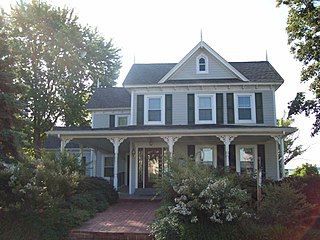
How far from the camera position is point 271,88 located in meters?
17.1

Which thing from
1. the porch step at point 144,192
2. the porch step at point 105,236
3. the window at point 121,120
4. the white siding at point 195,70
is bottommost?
the porch step at point 105,236

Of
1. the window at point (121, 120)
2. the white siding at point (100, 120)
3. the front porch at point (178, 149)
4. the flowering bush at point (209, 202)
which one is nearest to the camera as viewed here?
the flowering bush at point (209, 202)

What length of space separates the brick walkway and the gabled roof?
937 centimetres

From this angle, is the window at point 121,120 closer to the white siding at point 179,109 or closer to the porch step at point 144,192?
the white siding at point 179,109

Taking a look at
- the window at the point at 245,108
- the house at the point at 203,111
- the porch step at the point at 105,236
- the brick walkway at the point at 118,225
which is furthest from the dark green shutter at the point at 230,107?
the porch step at the point at 105,236

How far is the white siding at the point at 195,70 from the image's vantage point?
17.7 meters

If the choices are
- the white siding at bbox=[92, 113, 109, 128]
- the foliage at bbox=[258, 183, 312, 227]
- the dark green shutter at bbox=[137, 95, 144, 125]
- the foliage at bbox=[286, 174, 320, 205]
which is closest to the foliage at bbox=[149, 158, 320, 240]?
the foliage at bbox=[258, 183, 312, 227]

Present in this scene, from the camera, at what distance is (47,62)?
2470 centimetres

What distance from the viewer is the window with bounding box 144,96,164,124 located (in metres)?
17.3

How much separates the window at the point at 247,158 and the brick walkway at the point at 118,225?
6273 millimetres

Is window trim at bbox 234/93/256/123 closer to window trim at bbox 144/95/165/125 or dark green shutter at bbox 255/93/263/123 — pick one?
dark green shutter at bbox 255/93/263/123

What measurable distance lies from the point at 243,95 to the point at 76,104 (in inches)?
555

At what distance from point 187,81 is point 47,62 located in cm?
1274

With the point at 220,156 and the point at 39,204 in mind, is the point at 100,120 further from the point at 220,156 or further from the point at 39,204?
the point at 39,204
